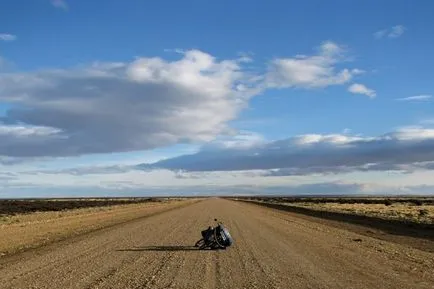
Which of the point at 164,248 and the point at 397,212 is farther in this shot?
the point at 397,212

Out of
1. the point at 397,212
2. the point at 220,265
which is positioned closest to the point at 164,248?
the point at 220,265

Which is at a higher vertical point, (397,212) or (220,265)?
(397,212)

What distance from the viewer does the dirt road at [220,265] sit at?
13141 millimetres

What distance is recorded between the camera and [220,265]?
1631 cm

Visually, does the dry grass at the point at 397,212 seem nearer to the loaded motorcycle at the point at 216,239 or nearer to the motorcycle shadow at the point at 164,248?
the loaded motorcycle at the point at 216,239

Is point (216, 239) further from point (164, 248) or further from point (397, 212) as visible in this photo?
point (397, 212)

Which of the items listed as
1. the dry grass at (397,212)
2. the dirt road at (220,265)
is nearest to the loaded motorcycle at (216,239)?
the dirt road at (220,265)

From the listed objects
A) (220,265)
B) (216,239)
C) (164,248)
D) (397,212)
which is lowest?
(220,265)

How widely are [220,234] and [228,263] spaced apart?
4.12 meters

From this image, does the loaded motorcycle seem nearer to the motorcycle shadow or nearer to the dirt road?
the dirt road

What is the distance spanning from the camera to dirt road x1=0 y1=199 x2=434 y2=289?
517 inches

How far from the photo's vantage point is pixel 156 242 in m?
23.7

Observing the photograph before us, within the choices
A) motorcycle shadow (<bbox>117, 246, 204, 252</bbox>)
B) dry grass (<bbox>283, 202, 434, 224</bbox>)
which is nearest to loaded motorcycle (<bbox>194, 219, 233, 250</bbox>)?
motorcycle shadow (<bbox>117, 246, 204, 252</bbox>)

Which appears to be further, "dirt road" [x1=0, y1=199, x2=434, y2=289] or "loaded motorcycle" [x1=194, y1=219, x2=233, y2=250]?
"loaded motorcycle" [x1=194, y1=219, x2=233, y2=250]
